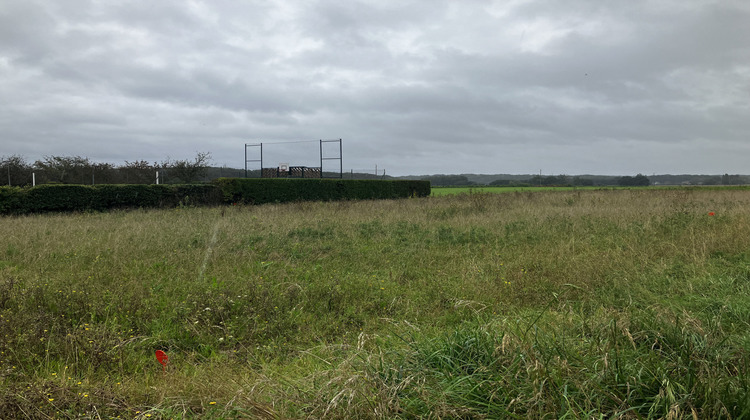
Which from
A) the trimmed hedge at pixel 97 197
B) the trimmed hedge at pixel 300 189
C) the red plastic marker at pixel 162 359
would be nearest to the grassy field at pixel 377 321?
the red plastic marker at pixel 162 359

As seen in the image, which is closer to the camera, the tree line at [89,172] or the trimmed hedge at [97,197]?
the trimmed hedge at [97,197]

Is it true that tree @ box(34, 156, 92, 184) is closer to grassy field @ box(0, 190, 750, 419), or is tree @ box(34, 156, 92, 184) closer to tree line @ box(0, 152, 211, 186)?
tree line @ box(0, 152, 211, 186)

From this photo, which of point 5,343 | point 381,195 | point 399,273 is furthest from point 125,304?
point 381,195

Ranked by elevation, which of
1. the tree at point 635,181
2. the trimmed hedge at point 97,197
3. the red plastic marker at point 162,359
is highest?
the tree at point 635,181

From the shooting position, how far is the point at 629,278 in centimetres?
572

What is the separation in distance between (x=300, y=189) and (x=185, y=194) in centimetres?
522

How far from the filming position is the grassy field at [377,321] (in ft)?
7.47

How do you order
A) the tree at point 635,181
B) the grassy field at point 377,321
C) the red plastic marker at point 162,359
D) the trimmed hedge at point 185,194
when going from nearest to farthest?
the grassy field at point 377,321, the red plastic marker at point 162,359, the trimmed hedge at point 185,194, the tree at point 635,181

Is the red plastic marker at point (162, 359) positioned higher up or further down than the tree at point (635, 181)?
further down

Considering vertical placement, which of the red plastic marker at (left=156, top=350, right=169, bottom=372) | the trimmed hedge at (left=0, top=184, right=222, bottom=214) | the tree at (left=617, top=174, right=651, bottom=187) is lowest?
the red plastic marker at (left=156, top=350, right=169, bottom=372)

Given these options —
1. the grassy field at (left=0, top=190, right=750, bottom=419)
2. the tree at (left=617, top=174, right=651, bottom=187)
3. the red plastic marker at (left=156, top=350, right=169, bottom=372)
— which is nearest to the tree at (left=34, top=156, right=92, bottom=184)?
the grassy field at (left=0, top=190, right=750, bottom=419)

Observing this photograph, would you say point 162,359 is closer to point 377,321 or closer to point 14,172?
point 377,321

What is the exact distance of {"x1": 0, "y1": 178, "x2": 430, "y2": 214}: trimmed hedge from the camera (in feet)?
47.5

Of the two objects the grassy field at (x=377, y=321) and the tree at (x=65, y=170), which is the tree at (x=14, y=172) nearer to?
the tree at (x=65, y=170)
